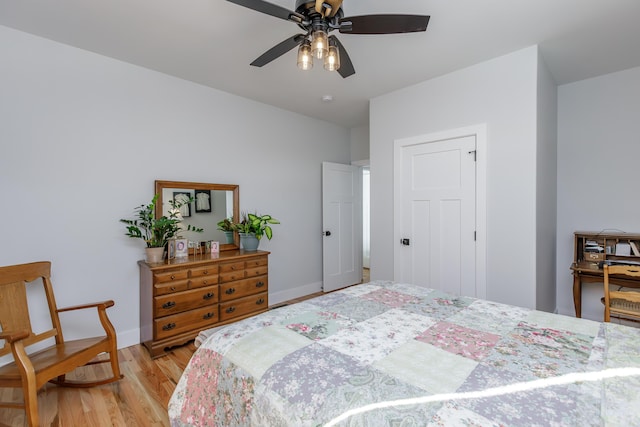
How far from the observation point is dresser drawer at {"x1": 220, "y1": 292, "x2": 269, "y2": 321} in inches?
118

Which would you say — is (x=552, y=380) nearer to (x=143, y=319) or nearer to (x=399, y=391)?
(x=399, y=391)

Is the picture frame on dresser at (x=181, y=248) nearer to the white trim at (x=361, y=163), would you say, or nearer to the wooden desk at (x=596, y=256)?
the white trim at (x=361, y=163)

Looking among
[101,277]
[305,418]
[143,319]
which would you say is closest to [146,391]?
[143,319]

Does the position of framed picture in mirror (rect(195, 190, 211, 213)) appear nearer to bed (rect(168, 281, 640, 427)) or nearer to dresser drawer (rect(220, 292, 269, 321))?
dresser drawer (rect(220, 292, 269, 321))

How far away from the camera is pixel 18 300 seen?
2039 millimetres

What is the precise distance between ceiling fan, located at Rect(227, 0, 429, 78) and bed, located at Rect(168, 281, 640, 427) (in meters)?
1.41

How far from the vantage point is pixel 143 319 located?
9.23 feet

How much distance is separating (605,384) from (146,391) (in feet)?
8.23

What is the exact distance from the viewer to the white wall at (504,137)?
2.55 metres

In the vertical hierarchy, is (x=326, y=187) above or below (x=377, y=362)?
above

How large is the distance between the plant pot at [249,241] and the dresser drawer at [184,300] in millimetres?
652

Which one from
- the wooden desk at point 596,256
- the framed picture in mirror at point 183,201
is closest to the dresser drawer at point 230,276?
the framed picture in mirror at point 183,201

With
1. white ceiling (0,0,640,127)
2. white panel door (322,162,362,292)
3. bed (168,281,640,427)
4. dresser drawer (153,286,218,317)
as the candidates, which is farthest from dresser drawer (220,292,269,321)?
white ceiling (0,0,640,127)

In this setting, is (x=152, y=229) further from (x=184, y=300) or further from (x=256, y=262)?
(x=256, y=262)
